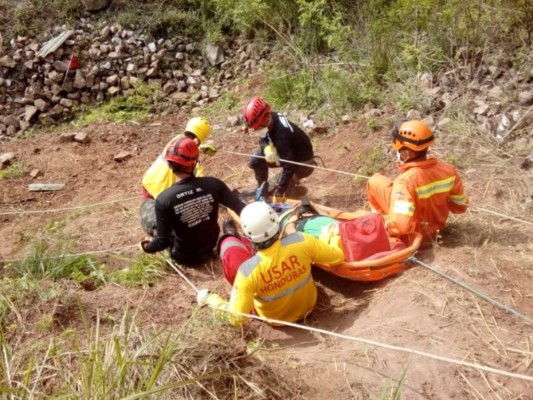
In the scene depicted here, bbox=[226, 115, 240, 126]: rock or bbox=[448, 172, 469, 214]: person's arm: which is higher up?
bbox=[448, 172, 469, 214]: person's arm

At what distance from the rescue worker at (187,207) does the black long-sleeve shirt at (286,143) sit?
4.23 feet

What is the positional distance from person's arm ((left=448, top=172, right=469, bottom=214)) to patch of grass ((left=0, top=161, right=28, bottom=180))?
6.21 meters

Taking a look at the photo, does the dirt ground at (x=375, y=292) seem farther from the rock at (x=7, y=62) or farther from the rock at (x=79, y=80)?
the rock at (x=7, y=62)

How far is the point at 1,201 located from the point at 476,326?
6.44 meters

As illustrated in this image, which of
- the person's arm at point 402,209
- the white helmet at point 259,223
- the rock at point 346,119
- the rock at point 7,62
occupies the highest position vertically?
the white helmet at point 259,223

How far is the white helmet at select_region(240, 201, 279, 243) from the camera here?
11.8ft

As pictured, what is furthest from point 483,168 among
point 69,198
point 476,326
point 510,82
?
point 69,198

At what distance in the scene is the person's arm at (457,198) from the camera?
14.5 ft

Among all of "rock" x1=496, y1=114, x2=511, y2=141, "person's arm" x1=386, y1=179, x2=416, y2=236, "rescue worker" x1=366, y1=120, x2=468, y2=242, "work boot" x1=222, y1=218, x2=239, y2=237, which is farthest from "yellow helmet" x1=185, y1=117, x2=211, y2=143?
"rock" x1=496, y1=114, x2=511, y2=141

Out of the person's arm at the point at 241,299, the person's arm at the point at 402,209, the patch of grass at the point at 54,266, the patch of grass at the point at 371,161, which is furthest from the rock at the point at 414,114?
the patch of grass at the point at 54,266

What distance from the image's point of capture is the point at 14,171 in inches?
309

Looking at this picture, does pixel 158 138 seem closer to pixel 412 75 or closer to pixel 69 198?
pixel 69 198

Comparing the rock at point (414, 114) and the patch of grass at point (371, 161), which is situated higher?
the rock at point (414, 114)

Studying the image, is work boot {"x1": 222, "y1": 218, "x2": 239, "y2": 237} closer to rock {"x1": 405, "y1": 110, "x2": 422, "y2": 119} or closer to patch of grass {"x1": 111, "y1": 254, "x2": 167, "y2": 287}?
patch of grass {"x1": 111, "y1": 254, "x2": 167, "y2": 287}
